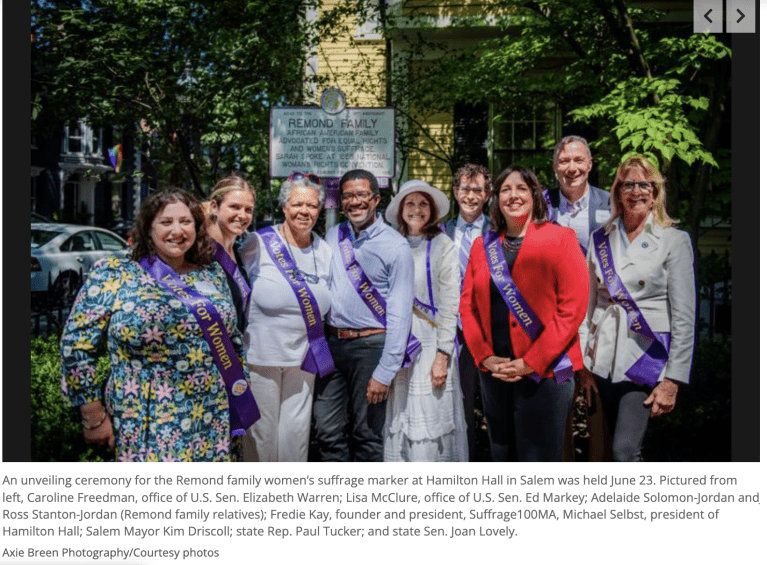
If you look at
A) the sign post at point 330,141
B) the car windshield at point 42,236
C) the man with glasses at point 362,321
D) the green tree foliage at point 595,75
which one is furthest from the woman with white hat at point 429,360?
the car windshield at point 42,236

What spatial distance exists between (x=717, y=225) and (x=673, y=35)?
1.40 meters

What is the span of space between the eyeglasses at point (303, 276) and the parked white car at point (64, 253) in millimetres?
4184

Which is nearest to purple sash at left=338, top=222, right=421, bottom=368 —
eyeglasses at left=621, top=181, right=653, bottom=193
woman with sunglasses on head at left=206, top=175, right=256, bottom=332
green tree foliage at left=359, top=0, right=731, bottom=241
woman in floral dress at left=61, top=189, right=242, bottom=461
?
woman with sunglasses on head at left=206, top=175, right=256, bottom=332

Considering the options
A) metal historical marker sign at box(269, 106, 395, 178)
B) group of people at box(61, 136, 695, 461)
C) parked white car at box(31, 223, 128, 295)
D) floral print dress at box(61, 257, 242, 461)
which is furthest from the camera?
parked white car at box(31, 223, 128, 295)

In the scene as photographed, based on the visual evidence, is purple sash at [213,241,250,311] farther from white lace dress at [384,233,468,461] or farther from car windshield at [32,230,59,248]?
car windshield at [32,230,59,248]

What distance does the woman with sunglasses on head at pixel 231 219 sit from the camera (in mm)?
3324

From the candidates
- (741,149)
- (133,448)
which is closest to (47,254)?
(133,448)

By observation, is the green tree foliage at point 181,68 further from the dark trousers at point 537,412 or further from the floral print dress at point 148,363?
the dark trousers at point 537,412

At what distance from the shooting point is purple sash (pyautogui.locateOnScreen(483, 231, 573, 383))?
327cm

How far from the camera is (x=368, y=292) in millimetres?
3549

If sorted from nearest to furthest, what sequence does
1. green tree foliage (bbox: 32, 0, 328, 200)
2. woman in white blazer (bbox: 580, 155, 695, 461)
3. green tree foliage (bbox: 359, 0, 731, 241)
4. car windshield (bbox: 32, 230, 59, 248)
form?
woman in white blazer (bbox: 580, 155, 695, 461) < green tree foliage (bbox: 359, 0, 731, 241) < green tree foliage (bbox: 32, 0, 328, 200) < car windshield (bbox: 32, 230, 59, 248)

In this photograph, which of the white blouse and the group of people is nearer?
the group of people

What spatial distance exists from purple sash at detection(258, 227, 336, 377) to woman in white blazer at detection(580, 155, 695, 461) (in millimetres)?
1208

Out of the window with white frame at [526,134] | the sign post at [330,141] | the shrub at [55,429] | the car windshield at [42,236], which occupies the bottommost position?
the shrub at [55,429]
